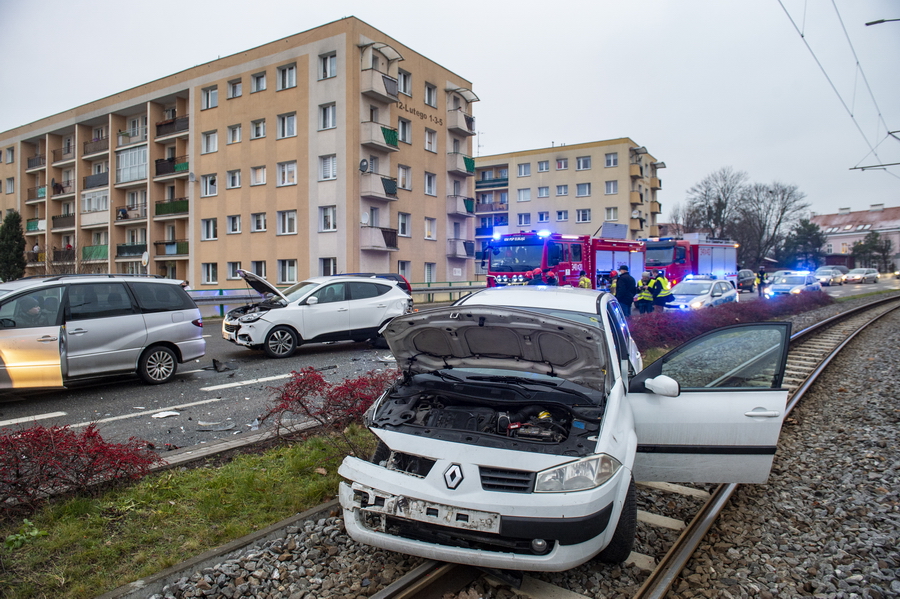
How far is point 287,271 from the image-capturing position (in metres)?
30.4

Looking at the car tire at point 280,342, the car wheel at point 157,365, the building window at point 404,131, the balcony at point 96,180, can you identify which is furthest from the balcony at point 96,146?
the car wheel at point 157,365

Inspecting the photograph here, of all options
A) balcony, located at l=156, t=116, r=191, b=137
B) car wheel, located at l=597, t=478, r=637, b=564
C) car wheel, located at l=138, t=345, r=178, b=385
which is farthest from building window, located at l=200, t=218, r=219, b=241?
car wheel, located at l=597, t=478, r=637, b=564

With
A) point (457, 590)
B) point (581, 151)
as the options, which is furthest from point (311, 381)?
point (581, 151)

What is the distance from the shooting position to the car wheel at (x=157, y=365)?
28.1 feet

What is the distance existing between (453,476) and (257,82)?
32.7 m

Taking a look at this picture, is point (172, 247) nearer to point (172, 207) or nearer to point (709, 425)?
point (172, 207)

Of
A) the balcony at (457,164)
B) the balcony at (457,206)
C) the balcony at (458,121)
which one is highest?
the balcony at (458,121)

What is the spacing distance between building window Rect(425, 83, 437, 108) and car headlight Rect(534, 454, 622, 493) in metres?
33.0

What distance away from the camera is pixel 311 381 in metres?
5.56

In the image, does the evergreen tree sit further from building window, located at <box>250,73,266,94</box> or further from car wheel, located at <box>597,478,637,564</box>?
car wheel, located at <box>597,478,637,564</box>

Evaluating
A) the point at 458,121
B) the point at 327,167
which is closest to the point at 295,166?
the point at 327,167

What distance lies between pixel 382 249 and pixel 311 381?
2379 cm

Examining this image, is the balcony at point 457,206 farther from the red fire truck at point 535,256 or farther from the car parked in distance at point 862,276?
the car parked in distance at point 862,276

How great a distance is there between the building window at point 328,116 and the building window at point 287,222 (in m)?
4.78
